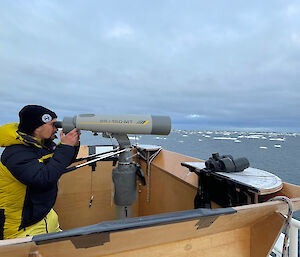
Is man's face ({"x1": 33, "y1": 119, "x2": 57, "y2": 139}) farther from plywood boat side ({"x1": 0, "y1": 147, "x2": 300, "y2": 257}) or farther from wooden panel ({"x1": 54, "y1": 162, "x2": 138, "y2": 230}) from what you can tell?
wooden panel ({"x1": 54, "y1": 162, "x2": 138, "y2": 230})

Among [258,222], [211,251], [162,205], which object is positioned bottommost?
[162,205]

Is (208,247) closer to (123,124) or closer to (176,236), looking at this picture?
(176,236)

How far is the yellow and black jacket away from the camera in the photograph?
1.16 m

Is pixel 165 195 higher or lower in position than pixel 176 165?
lower

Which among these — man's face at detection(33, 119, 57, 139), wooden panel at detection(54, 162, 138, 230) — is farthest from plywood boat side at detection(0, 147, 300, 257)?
wooden panel at detection(54, 162, 138, 230)

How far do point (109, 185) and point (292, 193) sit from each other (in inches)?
114

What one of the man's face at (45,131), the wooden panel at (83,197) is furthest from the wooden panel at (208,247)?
the wooden panel at (83,197)

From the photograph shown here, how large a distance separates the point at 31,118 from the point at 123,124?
0.74 m

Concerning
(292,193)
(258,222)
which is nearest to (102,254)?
(258,222)

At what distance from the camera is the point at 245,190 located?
1220 mm

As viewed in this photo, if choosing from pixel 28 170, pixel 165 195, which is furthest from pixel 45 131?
pixel 165 195

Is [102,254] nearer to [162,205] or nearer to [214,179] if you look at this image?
[214,179]

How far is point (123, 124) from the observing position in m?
1.41

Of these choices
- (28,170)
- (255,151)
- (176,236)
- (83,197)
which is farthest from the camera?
(255,151)
